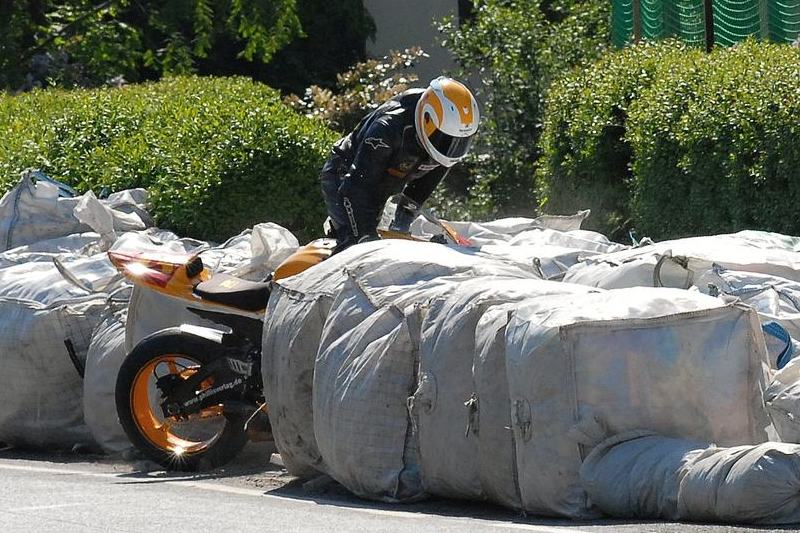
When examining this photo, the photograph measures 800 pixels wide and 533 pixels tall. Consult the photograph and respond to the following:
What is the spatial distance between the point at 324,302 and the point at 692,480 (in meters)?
2.33

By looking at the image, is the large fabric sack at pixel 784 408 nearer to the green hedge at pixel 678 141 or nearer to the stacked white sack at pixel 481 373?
the stacked white sack at pixel 481 373

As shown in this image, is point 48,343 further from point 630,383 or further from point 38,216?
point 630,383

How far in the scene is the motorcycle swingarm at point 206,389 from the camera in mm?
8258

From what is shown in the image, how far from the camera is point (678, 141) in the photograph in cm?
1205

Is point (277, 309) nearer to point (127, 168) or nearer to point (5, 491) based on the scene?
point (5, 491)

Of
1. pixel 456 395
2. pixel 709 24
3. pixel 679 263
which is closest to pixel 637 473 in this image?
pixel 456 395

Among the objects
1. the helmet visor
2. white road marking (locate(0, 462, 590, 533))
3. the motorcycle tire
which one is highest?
the helmet visor

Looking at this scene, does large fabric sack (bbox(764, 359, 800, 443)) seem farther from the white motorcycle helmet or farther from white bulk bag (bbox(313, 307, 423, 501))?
the white motorcycle helmet

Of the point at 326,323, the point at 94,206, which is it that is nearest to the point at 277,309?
the point at 326,323

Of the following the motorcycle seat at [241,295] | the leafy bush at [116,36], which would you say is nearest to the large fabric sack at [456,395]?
the motorcycle seat at [241,295]

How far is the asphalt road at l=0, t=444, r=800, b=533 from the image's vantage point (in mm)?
6285

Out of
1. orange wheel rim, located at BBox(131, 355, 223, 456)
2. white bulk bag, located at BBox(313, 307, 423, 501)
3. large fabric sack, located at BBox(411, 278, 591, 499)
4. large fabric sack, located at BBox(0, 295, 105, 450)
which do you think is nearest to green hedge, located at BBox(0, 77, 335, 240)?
large fabric sack, located at BBox(0, 295, 105, 450)

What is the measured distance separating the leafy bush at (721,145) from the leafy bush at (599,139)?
1.49ft

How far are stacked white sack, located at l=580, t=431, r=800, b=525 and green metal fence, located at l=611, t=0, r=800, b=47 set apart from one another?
9.91 m
